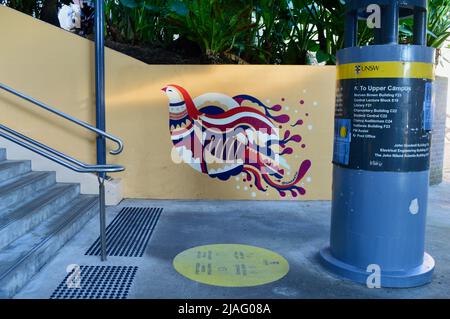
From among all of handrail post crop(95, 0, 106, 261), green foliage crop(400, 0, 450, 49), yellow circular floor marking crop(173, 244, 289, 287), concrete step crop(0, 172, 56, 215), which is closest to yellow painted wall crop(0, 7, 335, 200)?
handrail post crop(95, 0, 106, 261)

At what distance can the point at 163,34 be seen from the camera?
22.7 feet

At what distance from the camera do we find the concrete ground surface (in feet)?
9.42

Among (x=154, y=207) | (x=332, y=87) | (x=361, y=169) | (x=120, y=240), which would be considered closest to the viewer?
(x=361, y=169)

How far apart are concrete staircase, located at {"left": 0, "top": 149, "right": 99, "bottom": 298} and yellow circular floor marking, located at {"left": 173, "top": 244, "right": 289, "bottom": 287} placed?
40.7 inches

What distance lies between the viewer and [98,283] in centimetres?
292

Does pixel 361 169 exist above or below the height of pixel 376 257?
above

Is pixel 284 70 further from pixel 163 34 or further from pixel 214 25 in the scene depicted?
pixel 163 34

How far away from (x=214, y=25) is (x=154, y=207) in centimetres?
255

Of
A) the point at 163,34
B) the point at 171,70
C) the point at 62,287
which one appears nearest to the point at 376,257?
the point at 62,287

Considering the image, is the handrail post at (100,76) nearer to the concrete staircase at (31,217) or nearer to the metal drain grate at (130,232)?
the concrete staircase at (31,217)

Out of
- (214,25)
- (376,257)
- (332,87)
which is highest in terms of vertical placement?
(214,25)

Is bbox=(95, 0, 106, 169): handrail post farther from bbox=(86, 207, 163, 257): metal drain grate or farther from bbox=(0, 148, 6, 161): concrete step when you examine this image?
bbox=(0, 148, 6, 161): concrete step

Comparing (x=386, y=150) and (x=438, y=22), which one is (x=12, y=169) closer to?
(x=386, y=150)
